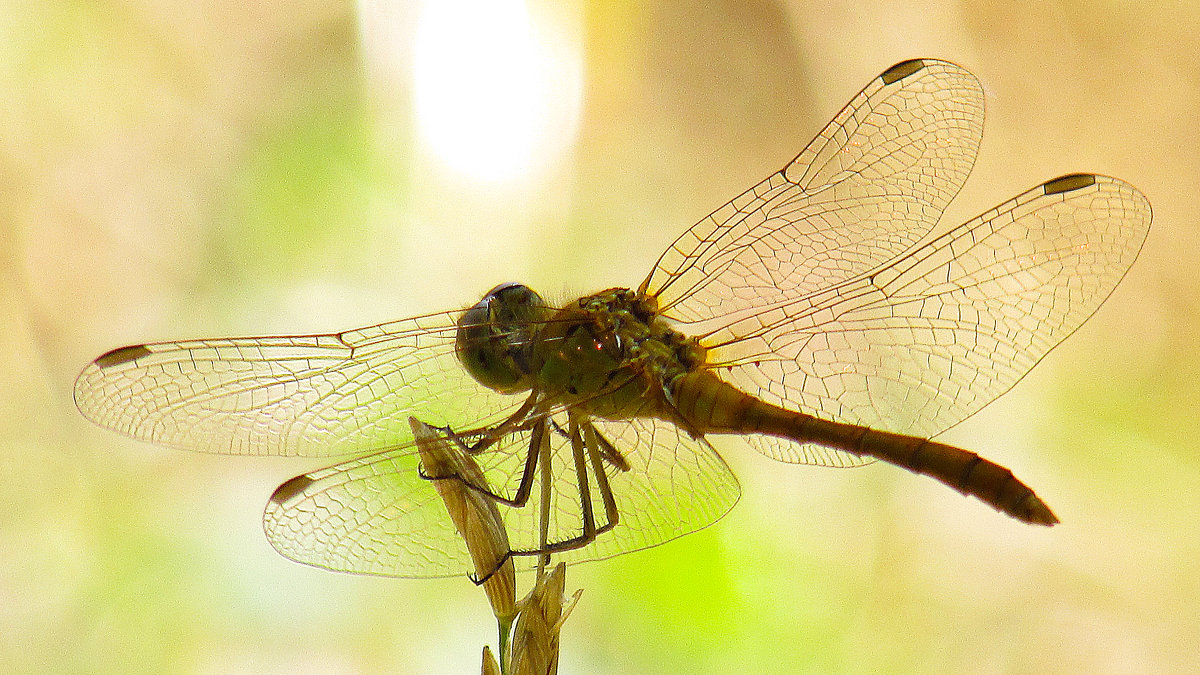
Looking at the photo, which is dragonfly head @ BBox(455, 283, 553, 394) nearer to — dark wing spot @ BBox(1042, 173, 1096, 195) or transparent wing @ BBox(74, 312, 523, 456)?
transparent wing @ BBox(74, 312, 523, 456)

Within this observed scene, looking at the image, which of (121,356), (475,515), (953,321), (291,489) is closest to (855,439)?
(953,321)

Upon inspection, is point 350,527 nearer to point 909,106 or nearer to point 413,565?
point 413,565

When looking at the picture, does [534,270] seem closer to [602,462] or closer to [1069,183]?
[602,462]

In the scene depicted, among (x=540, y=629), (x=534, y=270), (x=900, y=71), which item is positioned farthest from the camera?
(x=534, y=270)

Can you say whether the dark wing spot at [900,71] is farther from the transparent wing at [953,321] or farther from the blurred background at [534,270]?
the blurred background at [534,270]

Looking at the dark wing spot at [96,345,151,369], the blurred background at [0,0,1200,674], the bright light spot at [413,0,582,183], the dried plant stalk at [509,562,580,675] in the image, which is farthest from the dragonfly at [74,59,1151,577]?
the bright light spot at [413,0,582,183]

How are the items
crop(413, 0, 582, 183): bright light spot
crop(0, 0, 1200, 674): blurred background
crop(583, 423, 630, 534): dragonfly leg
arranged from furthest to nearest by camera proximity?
crop(413, 0, 582, 183): bright light spot → crop(0, 0, 1200, 674): blurred background → crop(583, 423, 630, 534): dragonfly leg
